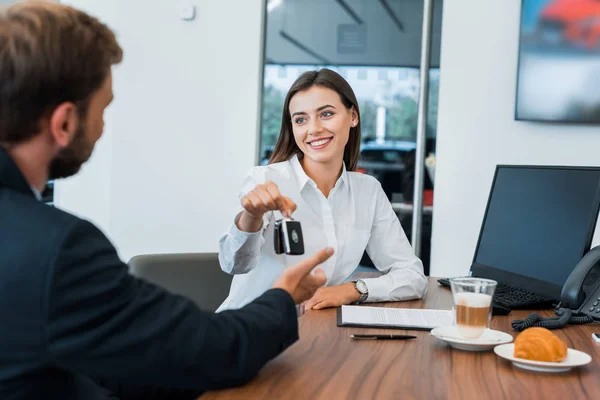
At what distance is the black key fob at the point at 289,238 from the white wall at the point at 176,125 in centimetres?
305

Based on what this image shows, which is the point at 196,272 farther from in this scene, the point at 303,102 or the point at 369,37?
the point at 369,37

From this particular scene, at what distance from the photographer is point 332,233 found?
2344mm

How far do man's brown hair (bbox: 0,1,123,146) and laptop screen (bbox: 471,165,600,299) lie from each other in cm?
131

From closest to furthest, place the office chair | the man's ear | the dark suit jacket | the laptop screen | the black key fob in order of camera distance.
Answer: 1. the dark suit jacket
2. the man's ear
3. the black key fob
4. the laptop screen
5. the office chair

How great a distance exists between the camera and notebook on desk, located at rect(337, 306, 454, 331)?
5.32 ft

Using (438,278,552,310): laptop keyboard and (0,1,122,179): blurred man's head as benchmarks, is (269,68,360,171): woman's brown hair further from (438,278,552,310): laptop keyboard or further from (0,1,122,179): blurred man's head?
(0,1,122,179): blurred man's head

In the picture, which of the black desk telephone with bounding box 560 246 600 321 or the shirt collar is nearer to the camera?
the black desk telephone with bounding box 560 246 600 321

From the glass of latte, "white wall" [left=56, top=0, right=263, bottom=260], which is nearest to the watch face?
the glass of latte

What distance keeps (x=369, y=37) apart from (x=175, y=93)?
50.5 inches

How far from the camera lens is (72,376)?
1.05 meters

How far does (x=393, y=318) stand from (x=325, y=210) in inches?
28.1

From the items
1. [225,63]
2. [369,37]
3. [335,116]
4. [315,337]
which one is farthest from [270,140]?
[315,337]

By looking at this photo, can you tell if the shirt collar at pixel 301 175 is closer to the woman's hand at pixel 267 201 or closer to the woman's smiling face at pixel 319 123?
the woman's smiling face at pixel 319 123

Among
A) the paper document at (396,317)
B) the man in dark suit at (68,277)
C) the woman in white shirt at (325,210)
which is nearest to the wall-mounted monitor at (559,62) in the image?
the woman in white shirt at (325,210)
